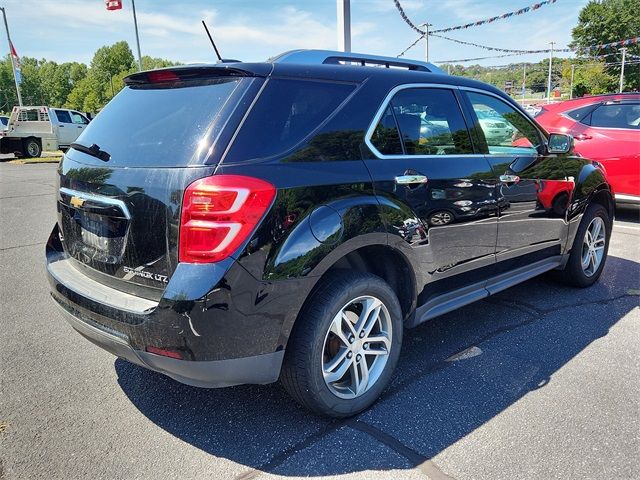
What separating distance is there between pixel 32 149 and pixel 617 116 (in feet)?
71.0

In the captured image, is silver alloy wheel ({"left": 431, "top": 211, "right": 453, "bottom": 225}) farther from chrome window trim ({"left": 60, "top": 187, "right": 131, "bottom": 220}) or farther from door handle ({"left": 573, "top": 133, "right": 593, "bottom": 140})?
door handle ({"left": 573, "top": 133, "right": 593, "bottom": 140})

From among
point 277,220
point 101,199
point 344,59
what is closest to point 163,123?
point 101,199

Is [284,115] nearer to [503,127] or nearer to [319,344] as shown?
[319,344]

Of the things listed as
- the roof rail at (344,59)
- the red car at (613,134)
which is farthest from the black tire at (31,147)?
the roof rail at (344,59)

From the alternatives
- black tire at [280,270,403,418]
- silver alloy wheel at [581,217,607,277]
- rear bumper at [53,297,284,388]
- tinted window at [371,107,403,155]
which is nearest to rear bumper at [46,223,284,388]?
rear bumper at [53,297,284,388]

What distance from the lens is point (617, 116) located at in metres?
7.21

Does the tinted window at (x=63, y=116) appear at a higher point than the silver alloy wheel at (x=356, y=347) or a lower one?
higher

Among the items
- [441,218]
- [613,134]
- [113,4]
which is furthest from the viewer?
[113,4]

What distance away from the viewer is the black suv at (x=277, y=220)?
6.77ft

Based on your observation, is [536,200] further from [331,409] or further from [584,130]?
[584,130]

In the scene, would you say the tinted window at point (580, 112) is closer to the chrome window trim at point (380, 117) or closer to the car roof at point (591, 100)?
the car roof at point (591, 100)

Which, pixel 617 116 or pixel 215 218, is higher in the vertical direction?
pixel 617 116

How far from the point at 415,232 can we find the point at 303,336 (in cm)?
90

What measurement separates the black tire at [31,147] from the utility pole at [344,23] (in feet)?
59.9
